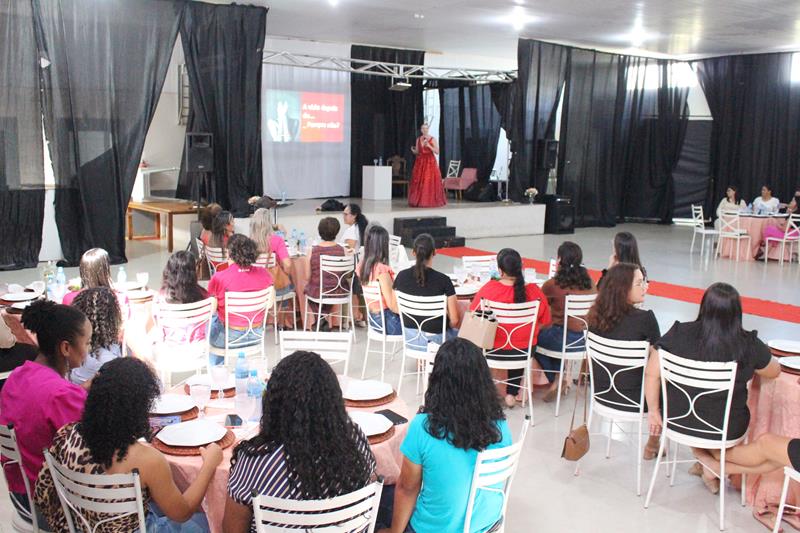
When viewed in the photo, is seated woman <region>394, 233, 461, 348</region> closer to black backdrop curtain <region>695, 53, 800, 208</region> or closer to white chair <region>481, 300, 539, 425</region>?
white chair <region>481, 300, 539, 425</region>

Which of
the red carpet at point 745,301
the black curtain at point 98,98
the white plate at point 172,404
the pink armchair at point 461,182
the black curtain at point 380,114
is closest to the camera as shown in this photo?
the white plate at point 172,404

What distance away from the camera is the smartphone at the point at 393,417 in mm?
2992

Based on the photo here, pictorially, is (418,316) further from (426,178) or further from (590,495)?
(426,178)

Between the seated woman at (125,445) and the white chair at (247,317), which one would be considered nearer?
the seated woman at (125,445)

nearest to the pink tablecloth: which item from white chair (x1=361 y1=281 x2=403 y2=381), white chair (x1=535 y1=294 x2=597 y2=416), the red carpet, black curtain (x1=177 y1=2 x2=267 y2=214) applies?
white chair (x1=535 y1=294 x2=597 y2=416)

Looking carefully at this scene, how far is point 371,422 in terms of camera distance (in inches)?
115

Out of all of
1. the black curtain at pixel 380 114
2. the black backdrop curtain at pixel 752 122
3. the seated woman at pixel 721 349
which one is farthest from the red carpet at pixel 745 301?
the black backdrop curtain at pixel 752 122

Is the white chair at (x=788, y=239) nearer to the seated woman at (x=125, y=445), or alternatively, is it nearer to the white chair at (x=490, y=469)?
the white chair at (x=490, y=469)

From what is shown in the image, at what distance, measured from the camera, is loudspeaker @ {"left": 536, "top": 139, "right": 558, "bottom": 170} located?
14.8m

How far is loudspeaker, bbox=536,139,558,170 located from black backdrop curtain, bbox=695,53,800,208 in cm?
437

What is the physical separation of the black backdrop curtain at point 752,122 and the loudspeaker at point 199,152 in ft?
37.9

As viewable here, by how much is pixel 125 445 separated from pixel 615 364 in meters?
A: 2.79

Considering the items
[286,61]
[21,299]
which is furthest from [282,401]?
[286,61]

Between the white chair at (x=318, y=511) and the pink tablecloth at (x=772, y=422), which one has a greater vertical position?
the white chair at (x=318, y=511)
